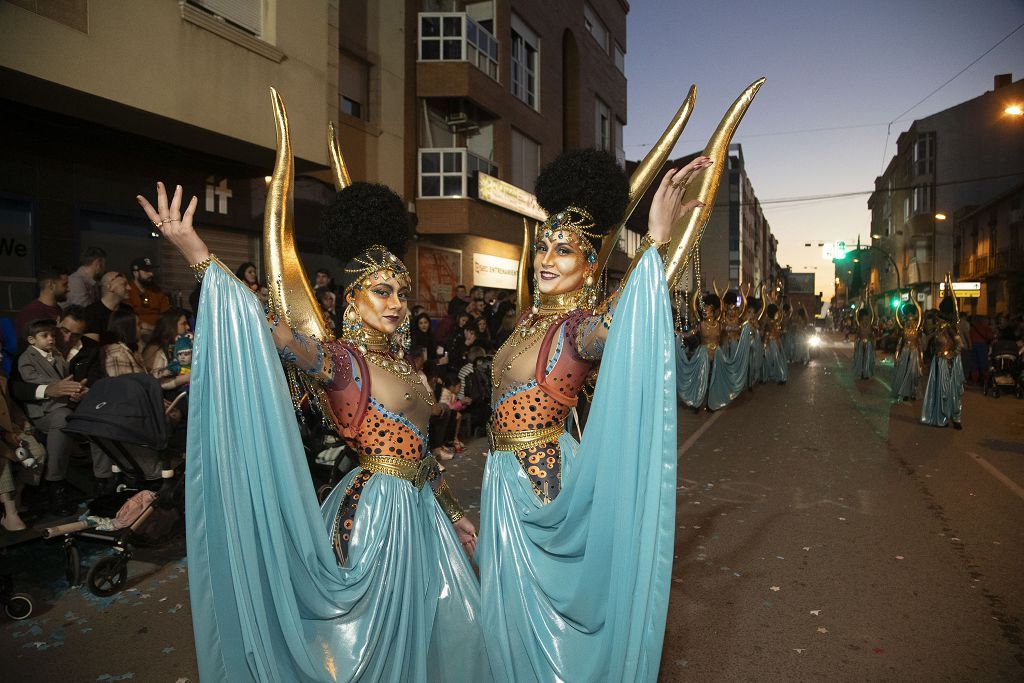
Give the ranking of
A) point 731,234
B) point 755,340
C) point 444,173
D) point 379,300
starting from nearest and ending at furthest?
point 379,300, point 444,173, point 755,340, point 731,234

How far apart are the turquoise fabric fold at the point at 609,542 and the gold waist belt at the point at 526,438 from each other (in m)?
0.25

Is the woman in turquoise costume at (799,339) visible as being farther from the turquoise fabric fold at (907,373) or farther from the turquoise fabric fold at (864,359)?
the turquoise fabric fold at (907,373)

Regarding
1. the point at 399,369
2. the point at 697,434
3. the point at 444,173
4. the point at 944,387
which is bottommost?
the point at 697,434

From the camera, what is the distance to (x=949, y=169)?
44.7 m

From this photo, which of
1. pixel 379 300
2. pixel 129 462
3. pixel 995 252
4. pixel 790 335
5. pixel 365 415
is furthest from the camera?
pixel 995 252

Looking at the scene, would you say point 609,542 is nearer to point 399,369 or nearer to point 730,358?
point 399,369

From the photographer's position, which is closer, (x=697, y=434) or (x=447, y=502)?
(x=447, y=502)

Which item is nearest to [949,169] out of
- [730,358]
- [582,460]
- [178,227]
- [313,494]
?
[730,358]

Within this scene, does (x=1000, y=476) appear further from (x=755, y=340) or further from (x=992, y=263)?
(x=992, y=263)

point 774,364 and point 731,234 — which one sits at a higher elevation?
point 731,234

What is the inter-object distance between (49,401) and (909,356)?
14.8 m

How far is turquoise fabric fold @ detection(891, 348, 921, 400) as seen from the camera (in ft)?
46.4

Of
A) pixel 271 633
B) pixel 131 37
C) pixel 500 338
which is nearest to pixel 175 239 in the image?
pixel 271 633

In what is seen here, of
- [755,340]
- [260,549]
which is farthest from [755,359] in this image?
[260,549]
